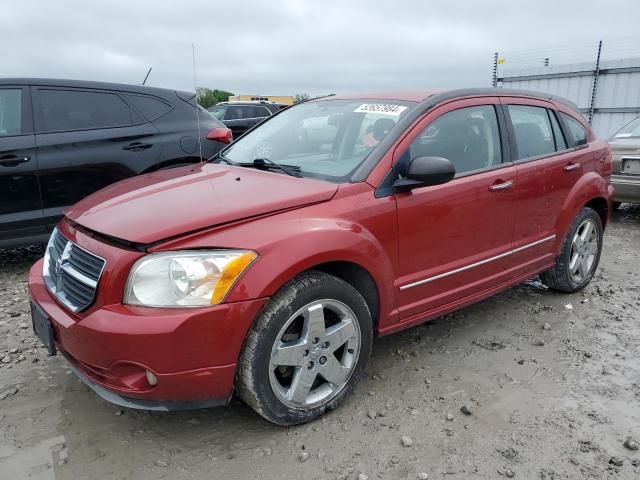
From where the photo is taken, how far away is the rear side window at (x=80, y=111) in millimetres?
4703

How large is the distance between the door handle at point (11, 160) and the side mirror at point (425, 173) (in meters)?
3.40

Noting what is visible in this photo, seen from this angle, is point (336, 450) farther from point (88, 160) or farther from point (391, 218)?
point (88, 160)

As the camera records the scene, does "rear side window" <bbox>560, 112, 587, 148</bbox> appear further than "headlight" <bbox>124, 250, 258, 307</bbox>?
Yes

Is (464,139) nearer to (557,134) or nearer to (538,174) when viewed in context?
(538,174)

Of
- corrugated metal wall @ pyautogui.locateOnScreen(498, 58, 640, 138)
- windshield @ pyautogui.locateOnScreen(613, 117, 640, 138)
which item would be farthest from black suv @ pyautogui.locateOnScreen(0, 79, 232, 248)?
corrugated metal wall @ pyautogui.locateOnScreen(498, 58, 640, 138)

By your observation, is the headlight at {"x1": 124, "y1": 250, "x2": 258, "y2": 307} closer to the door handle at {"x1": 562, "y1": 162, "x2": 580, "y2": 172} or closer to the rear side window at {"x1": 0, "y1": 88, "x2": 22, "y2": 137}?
the door handle at {"x1": 562, "y1": 162, "x2": 580, "y2": 172}

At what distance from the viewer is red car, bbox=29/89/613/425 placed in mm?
2186

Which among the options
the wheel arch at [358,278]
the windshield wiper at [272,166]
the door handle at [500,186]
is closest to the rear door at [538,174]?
the door handle at [500,186]

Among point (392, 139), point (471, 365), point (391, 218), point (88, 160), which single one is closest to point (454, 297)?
point (471, 365)

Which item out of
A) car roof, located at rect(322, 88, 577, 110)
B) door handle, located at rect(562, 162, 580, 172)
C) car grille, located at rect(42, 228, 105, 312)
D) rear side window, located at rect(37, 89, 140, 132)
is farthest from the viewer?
rear side window, located at rect(37, 89, 140, 132)

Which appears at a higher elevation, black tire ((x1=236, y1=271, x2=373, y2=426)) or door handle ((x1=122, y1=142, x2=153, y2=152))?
door handle ((x1=122, y1=142, x2=153, y2=152))

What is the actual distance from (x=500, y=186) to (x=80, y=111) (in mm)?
3798

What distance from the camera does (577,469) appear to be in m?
2.29

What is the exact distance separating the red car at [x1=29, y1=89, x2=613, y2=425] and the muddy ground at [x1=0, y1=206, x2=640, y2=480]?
253 mm
